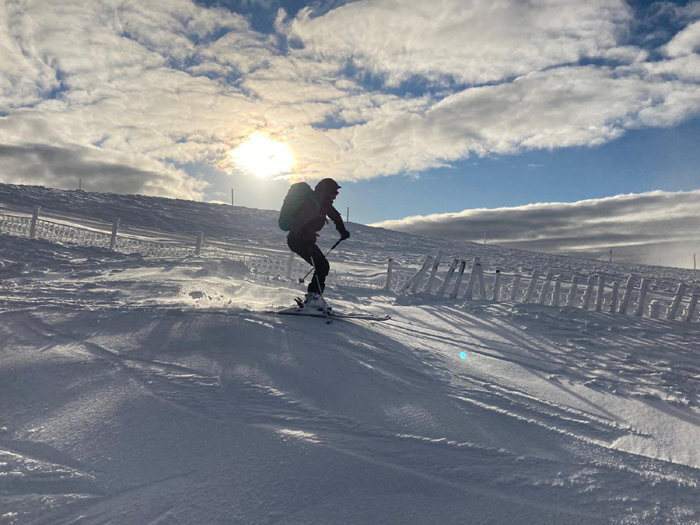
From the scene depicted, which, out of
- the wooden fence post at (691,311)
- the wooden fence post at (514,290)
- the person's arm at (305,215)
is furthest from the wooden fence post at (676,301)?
the person's arm at (305,215)

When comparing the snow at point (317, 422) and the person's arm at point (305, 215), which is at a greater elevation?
the person's arm at point (305, 215)

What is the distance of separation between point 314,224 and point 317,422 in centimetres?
317

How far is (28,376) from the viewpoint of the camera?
262 centimetres

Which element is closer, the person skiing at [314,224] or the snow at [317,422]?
the snow at [317,422]

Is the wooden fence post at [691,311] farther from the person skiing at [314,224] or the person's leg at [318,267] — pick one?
the person's leg at [318,267]

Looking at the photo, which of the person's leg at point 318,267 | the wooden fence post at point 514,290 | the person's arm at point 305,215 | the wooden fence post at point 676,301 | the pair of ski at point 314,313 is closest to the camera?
the pair of ski at point 314,313

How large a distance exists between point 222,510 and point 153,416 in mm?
852

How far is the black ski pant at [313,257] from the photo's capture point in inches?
204

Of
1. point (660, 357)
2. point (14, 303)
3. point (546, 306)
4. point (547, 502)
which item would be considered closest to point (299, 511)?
point (547, 502)

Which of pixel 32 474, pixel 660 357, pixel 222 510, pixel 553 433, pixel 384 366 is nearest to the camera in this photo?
pixel 222 510

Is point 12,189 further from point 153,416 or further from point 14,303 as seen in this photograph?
point 153,416

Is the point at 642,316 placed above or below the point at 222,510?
above

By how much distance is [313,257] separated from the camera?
5207 millimetres

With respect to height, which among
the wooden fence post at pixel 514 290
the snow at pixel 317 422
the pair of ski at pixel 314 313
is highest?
the wooden fence post at pixel 514 290
